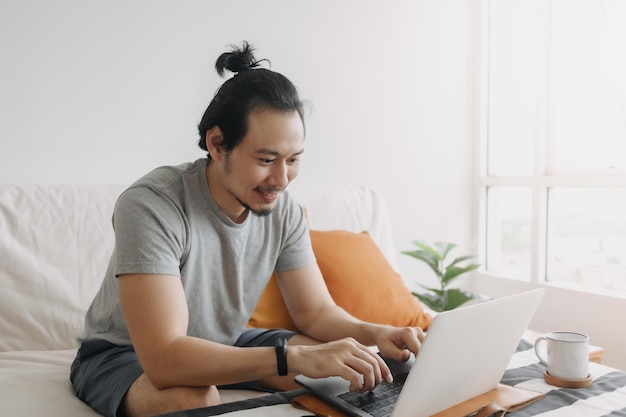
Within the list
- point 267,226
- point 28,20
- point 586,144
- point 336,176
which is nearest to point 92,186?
point 28,20

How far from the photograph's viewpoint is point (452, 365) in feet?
3.14

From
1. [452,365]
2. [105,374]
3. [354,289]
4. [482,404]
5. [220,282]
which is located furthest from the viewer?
[354,289]

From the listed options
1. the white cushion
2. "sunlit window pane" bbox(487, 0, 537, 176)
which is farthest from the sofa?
"sunlit window pane" bbox(487, 0, 537, 176)

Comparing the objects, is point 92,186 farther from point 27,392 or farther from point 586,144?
point 586,144

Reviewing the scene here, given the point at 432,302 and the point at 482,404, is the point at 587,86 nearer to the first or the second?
the point at 432,302

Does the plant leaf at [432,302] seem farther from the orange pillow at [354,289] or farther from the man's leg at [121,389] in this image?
the man's leg at [121,389]

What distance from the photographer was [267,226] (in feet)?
5.04

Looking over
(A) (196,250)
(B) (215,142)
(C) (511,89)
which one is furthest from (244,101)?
(C) (511,89)

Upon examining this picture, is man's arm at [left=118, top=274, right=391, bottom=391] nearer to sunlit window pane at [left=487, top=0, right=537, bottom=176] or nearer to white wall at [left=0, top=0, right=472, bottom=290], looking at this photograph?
white wall at [left=0, top=0, right=472, bottom=290]

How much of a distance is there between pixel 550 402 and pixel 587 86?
1.94m

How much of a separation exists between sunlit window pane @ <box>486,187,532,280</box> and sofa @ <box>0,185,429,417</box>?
1.23 metres

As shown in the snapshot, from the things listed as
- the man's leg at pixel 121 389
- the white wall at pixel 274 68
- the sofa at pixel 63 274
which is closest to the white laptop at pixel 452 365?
the man's leg at pixel 121 389

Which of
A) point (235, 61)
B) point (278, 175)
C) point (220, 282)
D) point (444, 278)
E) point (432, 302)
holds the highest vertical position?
point (235, 61)

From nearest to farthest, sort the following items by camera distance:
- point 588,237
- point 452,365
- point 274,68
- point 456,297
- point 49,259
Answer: point 452,365, point 49,259, point 274,68, point 456,297, point 588,237
